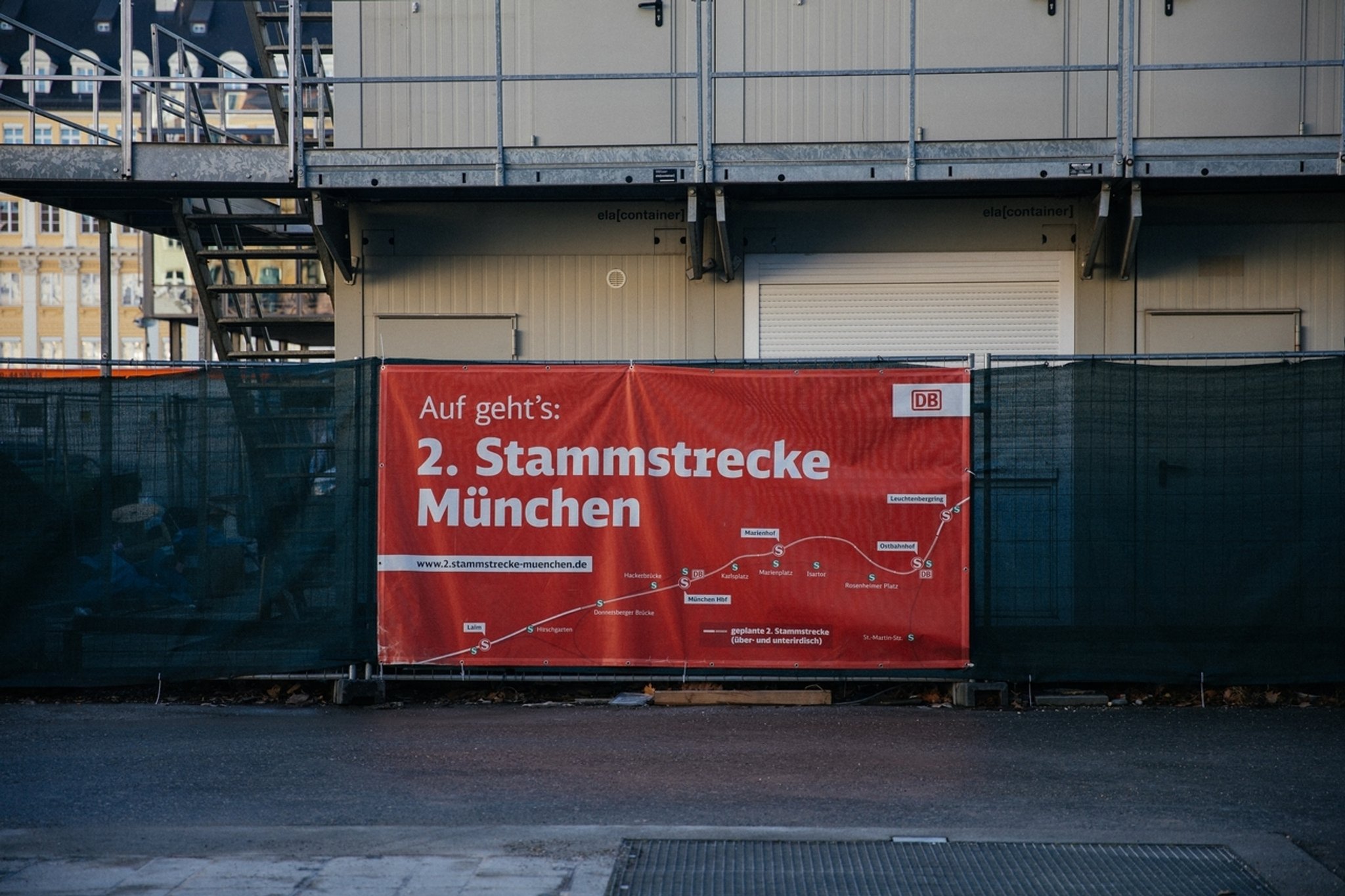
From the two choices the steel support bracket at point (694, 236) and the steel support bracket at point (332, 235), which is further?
the steel support bracket at point (332, 235)

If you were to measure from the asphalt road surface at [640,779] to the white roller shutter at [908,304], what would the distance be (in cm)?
411

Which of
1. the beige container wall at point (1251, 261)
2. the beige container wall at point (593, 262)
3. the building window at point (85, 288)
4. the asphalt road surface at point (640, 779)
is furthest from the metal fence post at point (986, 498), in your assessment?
the building window at point (85, 288)

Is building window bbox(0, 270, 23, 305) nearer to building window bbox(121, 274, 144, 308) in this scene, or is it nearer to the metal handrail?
building window bbox(121, 274, 144, 308)

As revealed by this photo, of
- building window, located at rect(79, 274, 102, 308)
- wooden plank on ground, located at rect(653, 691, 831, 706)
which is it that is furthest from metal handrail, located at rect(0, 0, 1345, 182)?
building window, located at rect(79, 274, 102, 308)

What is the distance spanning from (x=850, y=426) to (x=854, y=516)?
2.00ft

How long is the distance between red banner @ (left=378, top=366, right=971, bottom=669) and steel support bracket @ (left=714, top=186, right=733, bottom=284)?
2.60 meters

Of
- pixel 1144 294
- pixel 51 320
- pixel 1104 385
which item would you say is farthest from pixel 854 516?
pixel 51 320

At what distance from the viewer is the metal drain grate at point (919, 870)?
5.11 metres

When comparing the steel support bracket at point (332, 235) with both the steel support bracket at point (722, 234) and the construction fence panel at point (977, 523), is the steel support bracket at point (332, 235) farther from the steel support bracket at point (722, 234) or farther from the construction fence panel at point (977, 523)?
the steel support bracket at point (722, 234)

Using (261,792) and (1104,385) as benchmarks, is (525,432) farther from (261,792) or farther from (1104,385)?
(1104,385)

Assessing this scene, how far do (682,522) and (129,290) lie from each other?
2922 inches

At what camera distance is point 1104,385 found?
9.02 m

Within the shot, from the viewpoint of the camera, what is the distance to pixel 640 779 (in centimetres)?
692

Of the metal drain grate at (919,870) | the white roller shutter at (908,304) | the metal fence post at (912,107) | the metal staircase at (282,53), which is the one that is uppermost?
the metal staircase at (282,53)
